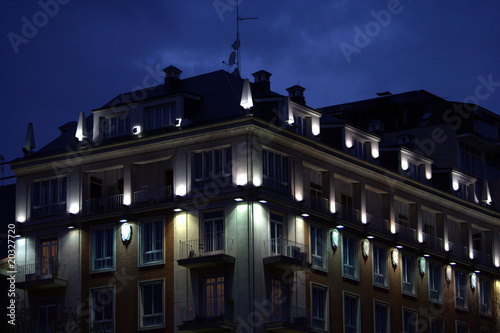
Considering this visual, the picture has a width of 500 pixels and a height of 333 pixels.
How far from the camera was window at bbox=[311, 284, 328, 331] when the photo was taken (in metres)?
69.6

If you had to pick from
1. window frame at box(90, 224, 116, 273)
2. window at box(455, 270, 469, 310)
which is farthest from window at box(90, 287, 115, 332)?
window at box(455, 270, 469, 310)

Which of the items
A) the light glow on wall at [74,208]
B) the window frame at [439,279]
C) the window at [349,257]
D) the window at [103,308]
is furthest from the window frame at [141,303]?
the window frame at [439,279]

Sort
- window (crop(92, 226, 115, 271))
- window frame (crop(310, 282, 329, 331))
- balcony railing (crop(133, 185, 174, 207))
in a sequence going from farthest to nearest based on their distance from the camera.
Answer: window (crop(92, 226, 115, 271)), balcony railing (crop(133, 185, 174, 207)), window frame (crop(310, 282, 329, 331))

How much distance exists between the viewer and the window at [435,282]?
81.5 meters

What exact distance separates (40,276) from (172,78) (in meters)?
15.3

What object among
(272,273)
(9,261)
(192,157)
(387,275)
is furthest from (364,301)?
(9,261)

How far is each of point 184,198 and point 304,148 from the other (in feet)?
26.6

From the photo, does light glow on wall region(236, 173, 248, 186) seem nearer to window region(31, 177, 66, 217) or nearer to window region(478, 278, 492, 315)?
window region(31, 177, 66, 217)

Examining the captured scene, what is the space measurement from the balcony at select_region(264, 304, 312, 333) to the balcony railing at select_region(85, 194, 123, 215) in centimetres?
1260

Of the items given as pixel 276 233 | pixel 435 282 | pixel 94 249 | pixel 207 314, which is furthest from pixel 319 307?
pixel 435 282

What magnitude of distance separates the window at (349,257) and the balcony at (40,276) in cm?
1755

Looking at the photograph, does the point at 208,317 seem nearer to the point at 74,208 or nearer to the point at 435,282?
the point at 74,208

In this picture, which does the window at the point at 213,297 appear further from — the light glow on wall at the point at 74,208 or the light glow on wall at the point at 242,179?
the light glow on wall at the point at 74,208

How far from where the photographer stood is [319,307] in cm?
7025
